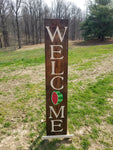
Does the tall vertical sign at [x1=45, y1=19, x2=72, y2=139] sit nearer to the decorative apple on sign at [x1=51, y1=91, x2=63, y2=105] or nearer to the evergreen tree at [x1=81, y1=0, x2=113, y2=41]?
the decorative apple on sign at [x1=51, y1=91, x2=63, y2=105]

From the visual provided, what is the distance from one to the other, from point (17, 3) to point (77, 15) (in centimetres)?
2401

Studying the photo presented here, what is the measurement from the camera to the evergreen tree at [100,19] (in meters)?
15.7

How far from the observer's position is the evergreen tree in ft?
51.6

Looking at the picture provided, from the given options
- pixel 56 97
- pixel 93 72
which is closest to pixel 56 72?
pixel 56 97

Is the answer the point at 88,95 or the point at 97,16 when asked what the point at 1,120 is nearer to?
the point at 88,95

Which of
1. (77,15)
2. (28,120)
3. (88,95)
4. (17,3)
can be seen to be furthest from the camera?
(77,15)

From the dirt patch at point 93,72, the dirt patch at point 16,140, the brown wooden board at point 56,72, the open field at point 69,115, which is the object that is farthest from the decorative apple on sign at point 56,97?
the dirt patch at point 93,72

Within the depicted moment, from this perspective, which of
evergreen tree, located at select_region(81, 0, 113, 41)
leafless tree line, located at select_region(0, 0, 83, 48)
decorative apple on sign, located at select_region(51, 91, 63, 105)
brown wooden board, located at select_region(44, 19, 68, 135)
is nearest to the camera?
brown wooden board, located at select_region(44, 19, 68, 135)

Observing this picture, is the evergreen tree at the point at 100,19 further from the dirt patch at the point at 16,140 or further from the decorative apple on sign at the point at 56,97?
the dirt patch at the point at 16,140

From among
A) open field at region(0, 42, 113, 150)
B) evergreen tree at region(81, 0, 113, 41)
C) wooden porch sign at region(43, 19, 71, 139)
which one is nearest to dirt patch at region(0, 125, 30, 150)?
open field at region(0, 42, 113, 150)

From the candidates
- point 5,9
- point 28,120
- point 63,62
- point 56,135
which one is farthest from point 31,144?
point 5,9

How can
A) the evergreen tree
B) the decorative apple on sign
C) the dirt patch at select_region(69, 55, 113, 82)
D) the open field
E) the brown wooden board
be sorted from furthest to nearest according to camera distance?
the evergreen tree < the dirt patch at select_region(69, 55, 113, 82) < the open field < the decorative apple on sign < the brown wooden board

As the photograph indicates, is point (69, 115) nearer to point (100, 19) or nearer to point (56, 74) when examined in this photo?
point (56, 74)

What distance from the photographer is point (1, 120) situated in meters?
2.64
